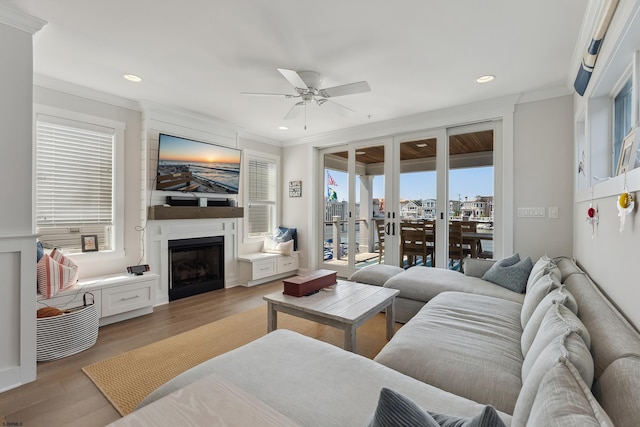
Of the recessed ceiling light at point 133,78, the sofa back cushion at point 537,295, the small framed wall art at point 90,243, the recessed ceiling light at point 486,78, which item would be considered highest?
the recessed ceiling light at point 486,78

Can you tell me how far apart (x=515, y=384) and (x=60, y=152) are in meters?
4.25

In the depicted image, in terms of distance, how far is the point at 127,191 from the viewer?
11.9 feet

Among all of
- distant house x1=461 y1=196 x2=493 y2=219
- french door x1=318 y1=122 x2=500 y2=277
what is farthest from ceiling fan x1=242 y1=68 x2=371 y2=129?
distant house x1=461 y1=196 x2=493 y2=219

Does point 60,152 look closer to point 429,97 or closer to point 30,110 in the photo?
point 30,110

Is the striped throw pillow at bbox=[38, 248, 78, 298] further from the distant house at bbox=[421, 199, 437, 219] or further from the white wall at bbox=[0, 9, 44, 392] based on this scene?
the distant house at bbox=[421, 199, 437, 219]

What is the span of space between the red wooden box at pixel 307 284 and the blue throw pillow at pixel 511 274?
1647mm

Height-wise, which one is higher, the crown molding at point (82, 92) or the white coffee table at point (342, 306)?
the crown molding at point (82, 92)

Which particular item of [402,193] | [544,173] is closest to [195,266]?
[402,193]

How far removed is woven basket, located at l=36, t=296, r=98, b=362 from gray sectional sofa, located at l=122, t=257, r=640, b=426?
183 centimetres

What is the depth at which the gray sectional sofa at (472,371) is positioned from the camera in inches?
31.4

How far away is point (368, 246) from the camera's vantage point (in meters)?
5.02

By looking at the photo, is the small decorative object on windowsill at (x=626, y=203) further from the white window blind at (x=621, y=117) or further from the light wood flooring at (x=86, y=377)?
the light wood flooring at (x=86, y=377)

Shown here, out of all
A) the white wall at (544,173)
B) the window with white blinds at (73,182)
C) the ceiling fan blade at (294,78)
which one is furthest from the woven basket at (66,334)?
the white wall at (544,173)

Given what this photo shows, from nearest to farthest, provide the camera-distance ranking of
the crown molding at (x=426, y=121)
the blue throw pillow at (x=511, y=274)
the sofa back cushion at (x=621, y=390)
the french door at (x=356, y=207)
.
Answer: the sofa back cushion at (x=621, y=390) → the blue throw pillow at (x=511, y=274) → the crown molding at (x=426, y=121) → the french door at (x=356, y=207)
